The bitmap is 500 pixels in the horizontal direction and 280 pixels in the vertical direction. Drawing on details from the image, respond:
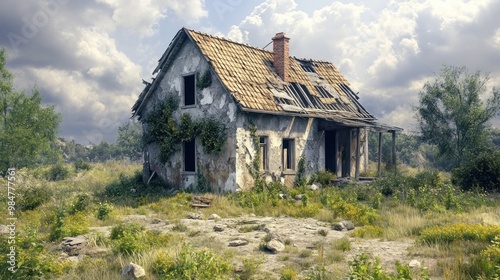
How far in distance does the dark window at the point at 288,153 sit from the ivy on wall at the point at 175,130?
3.46 meters

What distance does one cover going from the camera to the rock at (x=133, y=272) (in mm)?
6012

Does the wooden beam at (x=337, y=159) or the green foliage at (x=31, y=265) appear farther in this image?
the wooden beam at (x=337, y=159)

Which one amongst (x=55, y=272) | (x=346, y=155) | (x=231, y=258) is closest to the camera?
(x=55, y=272)

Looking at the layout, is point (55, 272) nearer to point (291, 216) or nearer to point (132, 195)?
point (291, 216)

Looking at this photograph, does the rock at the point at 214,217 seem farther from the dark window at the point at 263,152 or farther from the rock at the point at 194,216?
the dark window at the point at 263,152

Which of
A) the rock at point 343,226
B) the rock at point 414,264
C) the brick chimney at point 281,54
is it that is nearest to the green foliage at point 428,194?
the rock at point 343,226

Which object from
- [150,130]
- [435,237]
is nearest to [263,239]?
[435,237]

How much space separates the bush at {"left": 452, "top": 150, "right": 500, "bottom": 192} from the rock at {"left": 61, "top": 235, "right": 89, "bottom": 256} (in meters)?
14.0

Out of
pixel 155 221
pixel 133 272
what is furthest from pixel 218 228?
pixel 133 272

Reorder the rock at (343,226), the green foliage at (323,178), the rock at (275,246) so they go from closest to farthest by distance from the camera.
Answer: the rock at (275,246)
the rock at (343,226)
the green foliage at (323,178)

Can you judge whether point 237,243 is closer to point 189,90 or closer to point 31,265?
point 31,265

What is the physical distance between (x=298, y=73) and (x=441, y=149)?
11.9 meters

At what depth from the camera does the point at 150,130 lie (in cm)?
1830

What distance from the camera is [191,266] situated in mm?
5930
